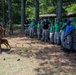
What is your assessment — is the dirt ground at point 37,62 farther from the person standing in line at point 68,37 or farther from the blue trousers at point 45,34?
the blue trousers at point 45,34

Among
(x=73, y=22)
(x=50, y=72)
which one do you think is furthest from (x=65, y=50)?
(x=50, y=72)

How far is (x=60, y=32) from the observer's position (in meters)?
15.6

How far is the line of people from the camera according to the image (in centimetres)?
1298

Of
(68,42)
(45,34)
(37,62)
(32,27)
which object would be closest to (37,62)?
(37,62)

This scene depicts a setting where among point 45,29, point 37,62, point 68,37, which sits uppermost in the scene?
point 68,37

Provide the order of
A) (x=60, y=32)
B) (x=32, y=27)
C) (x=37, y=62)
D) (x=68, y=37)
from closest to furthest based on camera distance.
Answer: (x=37, y=62) < (x=68, y=37) < (x=60, y=32) < (x=32, y=27)

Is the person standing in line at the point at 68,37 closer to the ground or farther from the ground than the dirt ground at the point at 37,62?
farther from the ground

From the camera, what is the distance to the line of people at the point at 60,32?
13.0 metres

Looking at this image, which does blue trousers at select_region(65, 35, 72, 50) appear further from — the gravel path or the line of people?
the gravel path

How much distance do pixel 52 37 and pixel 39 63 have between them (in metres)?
6.06

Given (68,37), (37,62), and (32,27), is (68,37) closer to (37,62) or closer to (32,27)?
(37,62)

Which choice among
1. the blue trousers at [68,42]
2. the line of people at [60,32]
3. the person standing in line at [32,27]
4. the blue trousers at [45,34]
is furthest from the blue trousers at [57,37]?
the person standing in line at [32,27]

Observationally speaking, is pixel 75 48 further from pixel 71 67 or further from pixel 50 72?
pixel 50 72

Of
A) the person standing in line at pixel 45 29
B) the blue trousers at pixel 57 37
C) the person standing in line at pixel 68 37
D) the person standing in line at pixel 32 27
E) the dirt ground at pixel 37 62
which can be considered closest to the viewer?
the dirt ground at pixel 37 62
